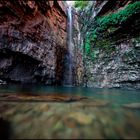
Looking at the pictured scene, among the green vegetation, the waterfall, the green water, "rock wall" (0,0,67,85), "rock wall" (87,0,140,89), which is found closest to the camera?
the green water

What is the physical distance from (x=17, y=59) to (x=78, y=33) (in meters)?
5.60

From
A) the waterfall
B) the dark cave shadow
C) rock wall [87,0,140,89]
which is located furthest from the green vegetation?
the dark cave shadow

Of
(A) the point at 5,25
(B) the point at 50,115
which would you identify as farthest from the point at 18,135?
(A) the point at 5,25

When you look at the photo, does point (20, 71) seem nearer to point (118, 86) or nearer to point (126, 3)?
point (118, 86)

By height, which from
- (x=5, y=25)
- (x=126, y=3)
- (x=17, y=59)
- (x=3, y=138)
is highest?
(x=126, y=3)

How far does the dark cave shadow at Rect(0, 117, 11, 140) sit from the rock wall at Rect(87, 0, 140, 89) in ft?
26.3

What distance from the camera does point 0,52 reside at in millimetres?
8219

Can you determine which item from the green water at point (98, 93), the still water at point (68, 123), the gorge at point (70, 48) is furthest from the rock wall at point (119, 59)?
the still water at point (68, 123)

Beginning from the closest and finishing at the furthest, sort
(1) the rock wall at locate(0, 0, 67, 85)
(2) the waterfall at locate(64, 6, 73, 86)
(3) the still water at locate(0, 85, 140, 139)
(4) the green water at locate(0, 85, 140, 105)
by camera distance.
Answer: (3) the still water at locate(0, 85, 140, 139) < (4) the green water at locate(0, 85, 140, 105) < (1) the rock wall at locate(0, 0, 67, 85) < (2) the waterfall at locate(64, 6, 73, 86)

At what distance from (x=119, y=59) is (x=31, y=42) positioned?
5.37 meters

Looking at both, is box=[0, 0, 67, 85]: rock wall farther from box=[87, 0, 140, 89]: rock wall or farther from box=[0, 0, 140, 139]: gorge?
box=[87, 0, 140, 89]: rock wall

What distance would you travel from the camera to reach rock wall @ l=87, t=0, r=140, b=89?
882 cm

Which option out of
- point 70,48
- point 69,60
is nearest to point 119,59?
point 69,60

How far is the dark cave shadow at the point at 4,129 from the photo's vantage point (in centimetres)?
159
